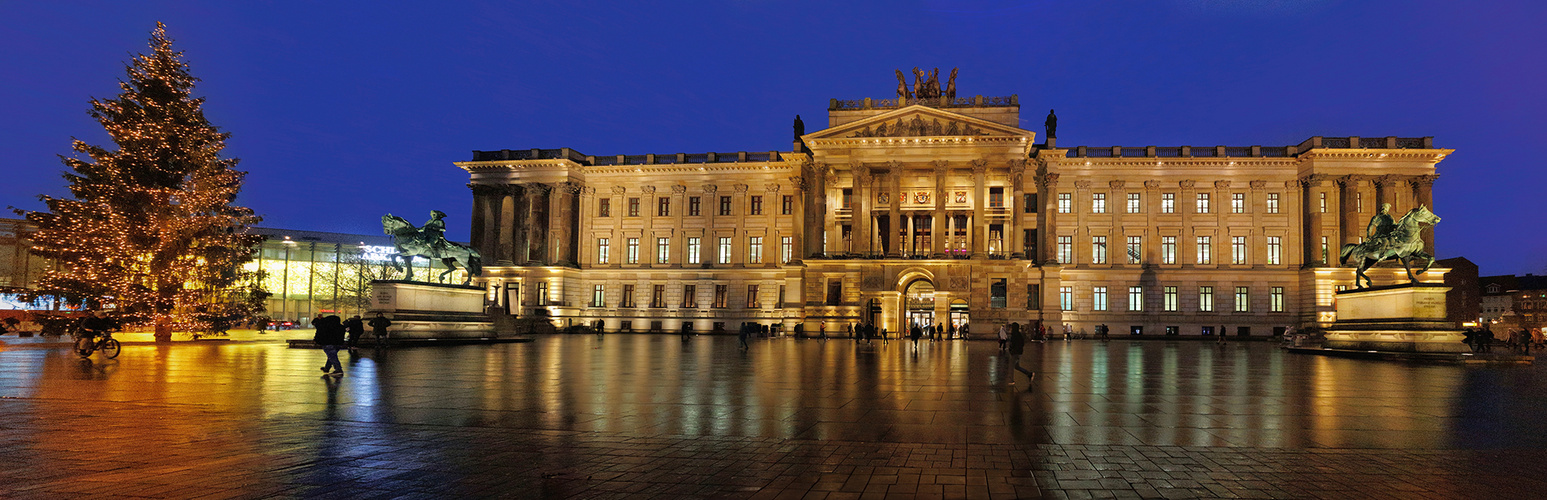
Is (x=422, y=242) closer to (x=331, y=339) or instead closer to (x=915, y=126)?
(x=331, y=339)

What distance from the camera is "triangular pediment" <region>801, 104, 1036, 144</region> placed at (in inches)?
2242

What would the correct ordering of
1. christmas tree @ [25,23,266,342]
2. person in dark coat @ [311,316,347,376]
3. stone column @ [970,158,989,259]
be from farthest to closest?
stone column @ [970,158,989,259] → christmas tree @ [25,23,266,342] → person in dark coat @ [311,316,347,376]

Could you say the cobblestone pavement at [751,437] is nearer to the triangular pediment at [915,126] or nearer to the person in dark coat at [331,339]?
the person in dark coat at [331,339]

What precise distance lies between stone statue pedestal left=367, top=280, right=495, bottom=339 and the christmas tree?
726 cm

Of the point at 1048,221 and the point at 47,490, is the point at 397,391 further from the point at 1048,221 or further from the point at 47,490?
the point at 1048,221

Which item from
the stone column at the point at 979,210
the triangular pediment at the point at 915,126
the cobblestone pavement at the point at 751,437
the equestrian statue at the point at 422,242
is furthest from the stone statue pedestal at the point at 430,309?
the stone column at the point at 979,210

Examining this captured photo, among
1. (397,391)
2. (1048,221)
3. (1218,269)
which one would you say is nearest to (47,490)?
(397,391)

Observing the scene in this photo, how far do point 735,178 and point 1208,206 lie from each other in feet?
118

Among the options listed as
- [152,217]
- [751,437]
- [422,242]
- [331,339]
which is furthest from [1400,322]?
[152,217]

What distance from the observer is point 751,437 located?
898 centimetres

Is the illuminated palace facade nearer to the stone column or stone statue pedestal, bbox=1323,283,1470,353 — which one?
the stone column

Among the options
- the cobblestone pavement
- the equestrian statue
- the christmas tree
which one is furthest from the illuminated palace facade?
the cobblestone pavement

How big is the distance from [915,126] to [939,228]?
724 cm

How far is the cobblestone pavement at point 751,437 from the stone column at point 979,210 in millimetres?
39317
